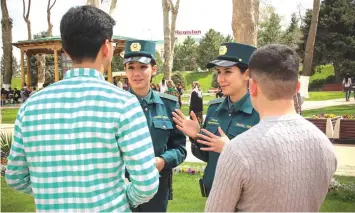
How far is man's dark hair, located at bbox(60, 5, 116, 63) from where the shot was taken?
176 centimetres

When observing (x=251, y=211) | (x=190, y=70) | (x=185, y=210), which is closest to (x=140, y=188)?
(x=251, y=211)

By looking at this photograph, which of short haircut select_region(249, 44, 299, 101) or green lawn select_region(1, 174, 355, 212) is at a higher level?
short haircut select_region(249, 44, 299, 101)

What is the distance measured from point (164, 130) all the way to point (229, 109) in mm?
519

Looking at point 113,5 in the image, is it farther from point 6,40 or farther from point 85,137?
point 6,40

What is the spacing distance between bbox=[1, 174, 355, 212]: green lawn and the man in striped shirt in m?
3.53

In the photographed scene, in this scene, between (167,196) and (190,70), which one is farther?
(190,70)

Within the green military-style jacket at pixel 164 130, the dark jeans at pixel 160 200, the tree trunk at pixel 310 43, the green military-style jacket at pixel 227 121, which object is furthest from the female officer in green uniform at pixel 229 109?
the tree trunk at pixel 310 43

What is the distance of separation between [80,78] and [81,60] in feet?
0.32

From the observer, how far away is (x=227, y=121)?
2.90 m

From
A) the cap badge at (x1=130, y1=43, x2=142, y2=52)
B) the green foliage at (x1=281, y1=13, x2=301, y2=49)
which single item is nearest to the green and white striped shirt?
the cap badge at (x1=130, y1=43, x2=142, y2=52)

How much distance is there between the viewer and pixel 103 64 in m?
1.85

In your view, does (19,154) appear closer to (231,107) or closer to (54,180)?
(54,180)

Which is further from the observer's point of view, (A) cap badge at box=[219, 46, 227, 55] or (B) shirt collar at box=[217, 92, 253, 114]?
(A) cap badge at box=[219, 46, 227, 55]

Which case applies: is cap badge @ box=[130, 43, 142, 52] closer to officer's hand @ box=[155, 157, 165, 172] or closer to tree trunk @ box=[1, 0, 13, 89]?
officer's hand @ box=[155, 157, 165, 172]
